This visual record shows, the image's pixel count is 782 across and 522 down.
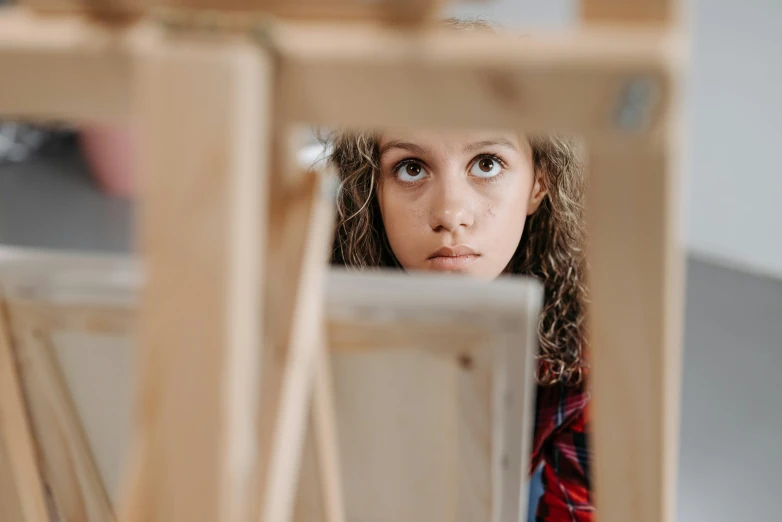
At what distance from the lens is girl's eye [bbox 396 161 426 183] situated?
2.80ft

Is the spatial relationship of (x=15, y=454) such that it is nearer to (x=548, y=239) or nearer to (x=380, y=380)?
(x=380, y=380)

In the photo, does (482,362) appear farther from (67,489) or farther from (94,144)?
(94,144)

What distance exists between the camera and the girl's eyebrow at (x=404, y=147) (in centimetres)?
83

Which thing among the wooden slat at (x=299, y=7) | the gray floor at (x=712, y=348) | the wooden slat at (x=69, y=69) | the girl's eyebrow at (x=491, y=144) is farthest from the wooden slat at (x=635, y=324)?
the gray floor at (x=712, y=348)

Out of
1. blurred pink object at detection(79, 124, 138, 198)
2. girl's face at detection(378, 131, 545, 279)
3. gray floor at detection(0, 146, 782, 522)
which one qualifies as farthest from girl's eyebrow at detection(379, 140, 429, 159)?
blurred pink object at detection(79, 124, 138, 198)

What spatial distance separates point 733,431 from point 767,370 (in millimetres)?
266

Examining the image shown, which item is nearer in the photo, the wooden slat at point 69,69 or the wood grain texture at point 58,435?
the wooden slat at point 69,69

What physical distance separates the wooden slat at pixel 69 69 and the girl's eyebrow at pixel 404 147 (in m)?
0.50

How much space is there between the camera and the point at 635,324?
0.39 meters

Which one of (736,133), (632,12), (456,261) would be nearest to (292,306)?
(632,12)

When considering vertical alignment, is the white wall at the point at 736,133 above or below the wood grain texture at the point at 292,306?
above

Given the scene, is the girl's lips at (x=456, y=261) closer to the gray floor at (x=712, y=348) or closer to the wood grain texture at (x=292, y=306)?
the wood grain texture at (x=292, y=306)

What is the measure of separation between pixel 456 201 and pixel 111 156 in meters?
1.97

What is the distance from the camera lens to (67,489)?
560 mm
